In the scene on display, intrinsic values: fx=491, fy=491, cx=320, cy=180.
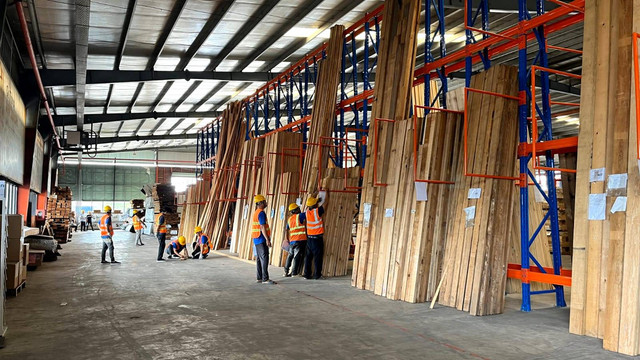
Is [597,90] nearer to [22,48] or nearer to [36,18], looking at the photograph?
[36,18]

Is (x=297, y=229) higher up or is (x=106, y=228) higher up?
(x=297, y=229)

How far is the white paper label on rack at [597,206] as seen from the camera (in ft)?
20.0

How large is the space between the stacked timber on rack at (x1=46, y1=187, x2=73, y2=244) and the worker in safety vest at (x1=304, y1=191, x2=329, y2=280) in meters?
17.0

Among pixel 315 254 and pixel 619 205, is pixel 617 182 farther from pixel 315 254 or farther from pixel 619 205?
pixel 315 254

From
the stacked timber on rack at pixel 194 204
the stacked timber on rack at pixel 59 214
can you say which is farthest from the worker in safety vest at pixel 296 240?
the stacked timber on rack at pixel 59 214

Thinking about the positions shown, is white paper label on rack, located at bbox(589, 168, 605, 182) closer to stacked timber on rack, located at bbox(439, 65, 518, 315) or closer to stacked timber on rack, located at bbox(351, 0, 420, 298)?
stacked timber on rack, located at bbox(439, 65, 518, 315)

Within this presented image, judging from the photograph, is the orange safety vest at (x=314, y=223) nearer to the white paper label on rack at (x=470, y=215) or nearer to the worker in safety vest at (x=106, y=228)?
the white paper label on rack at (x=470, y=215)

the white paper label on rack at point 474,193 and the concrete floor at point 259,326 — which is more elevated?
the white paper label on rack at point 474,193

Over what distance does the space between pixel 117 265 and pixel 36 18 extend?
7.10 meters

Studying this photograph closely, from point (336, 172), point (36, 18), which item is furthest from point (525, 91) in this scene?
point (36, 18)

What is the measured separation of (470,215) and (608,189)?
2.26 meters

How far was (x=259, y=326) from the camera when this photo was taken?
6859 millimetres

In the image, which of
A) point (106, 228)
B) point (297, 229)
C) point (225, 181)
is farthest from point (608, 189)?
point (225, 181)

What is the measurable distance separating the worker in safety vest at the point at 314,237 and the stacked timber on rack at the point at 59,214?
17.0 meters
